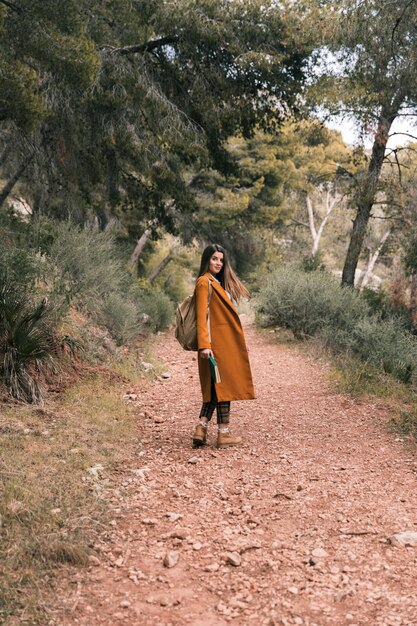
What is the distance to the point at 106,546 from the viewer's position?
11.6 ft

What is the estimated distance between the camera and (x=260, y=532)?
12.6 ft

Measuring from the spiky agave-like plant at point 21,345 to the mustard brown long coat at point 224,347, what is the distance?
1867mm

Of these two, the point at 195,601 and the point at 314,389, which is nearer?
the point at 195,601

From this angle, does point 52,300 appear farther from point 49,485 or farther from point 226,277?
point 49,485

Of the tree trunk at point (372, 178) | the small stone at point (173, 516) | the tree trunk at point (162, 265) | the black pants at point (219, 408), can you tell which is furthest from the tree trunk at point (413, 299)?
the tree trunk at point (162, 265)

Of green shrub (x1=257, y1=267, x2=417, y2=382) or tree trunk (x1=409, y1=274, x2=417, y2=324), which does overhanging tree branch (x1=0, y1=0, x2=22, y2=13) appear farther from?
tree trunk (x1=409, y1=274, x2=417, y2=324)

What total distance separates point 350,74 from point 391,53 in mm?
2203

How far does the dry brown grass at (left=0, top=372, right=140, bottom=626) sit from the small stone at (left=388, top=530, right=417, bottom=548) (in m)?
1.82

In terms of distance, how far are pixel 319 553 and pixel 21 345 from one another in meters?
3.84

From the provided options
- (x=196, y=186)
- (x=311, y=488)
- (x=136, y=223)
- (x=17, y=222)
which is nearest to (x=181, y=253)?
(x=196, y=186)

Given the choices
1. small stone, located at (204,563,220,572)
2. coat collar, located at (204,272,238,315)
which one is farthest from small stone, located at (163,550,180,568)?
coat collar, located at (204,272,238,315)

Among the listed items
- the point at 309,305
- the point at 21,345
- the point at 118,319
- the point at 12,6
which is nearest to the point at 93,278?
the point at 118,319

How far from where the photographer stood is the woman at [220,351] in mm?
5434

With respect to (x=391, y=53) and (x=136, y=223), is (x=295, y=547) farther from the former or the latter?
(x=136, y=223)
